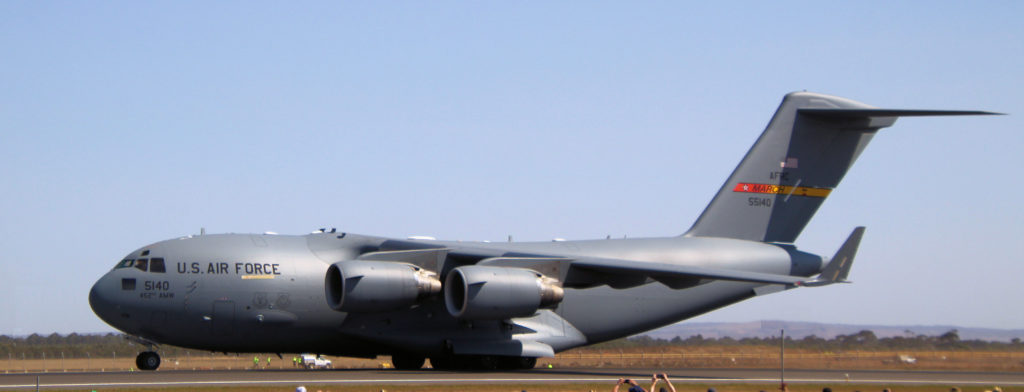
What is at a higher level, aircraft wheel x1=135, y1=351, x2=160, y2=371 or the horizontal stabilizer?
the horizontal stabilizer

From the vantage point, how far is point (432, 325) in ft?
62.2

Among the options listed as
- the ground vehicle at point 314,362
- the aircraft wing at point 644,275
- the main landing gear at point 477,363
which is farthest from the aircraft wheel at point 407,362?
the ground vehicle at point 314,362

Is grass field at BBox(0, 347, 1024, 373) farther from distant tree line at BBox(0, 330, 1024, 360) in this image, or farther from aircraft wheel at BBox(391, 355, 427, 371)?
aircraft wheel at BBox(391, 355, 427, 371)

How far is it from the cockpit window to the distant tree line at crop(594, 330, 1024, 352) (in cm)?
1417

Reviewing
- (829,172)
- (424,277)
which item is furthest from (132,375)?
(829,172)

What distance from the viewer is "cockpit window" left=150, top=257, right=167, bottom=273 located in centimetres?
1809

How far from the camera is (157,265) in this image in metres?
18.1

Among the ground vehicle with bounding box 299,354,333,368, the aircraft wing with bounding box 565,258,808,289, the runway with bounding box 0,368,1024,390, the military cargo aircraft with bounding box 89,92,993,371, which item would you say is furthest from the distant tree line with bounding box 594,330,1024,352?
the aircraft wing with bounding box 565,258,808,289

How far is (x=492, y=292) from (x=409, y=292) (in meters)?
1.34

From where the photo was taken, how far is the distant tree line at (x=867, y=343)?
2795cm

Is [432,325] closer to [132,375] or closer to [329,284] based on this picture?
[329,284]

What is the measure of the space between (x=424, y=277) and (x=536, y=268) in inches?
71.7

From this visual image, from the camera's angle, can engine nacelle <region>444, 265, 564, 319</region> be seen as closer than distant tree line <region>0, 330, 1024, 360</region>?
Result: Yes

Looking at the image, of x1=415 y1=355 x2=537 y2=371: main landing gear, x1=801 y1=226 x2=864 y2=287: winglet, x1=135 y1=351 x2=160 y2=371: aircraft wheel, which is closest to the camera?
x1=801 y1=226 x2=864 y2=287: winglet
